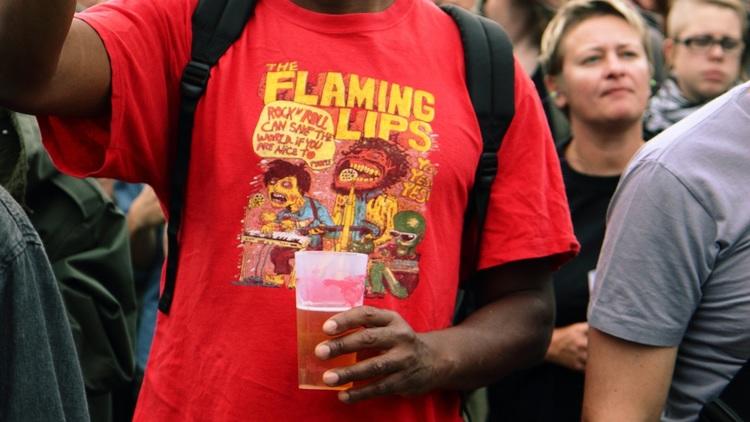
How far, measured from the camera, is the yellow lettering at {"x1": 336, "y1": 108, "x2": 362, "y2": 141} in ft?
8.87

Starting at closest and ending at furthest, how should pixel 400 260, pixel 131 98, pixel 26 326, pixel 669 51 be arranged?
pixel 26 326
pixel 131 98
pixel 400 260
pixel 669 51

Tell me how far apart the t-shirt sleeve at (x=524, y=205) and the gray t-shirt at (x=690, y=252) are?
0.12 m

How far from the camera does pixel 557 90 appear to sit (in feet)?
15.4

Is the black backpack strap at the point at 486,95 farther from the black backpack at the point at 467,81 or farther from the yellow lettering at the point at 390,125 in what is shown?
the yellow lettering at the point at 390,125

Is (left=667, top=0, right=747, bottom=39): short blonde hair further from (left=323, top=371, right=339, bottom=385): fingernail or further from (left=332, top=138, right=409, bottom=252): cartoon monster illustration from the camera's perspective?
(left=323, top=371, right=339, bottom=385): fingernail

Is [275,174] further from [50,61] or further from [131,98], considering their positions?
[50,61]

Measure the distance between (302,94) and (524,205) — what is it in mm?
520

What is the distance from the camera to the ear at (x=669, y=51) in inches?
225

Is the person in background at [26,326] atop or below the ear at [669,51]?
atop

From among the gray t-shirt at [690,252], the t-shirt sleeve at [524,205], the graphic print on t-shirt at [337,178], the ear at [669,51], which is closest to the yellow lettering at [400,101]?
the graphic print on t-shirt at [337,178]

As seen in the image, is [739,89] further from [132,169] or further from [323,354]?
[132,169]

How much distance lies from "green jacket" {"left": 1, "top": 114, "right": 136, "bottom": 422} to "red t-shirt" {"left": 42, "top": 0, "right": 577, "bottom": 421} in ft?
4.19

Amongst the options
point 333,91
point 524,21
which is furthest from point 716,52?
point 333,91

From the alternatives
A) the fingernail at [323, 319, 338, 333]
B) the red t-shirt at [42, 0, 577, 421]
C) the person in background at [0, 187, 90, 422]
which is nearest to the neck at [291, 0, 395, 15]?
the red t-shirt at [42, 0, 577, 421]
